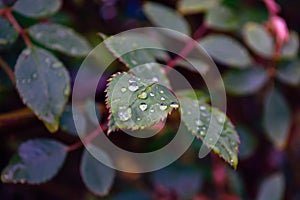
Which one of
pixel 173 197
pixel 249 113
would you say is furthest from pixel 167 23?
pixel 249 113

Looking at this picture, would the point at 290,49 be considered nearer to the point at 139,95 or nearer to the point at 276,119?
the point at 276,119

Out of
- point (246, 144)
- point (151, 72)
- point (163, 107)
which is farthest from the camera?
point (246, 144)

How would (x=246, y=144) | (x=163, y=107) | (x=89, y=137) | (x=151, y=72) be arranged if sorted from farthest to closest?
(x=246, y=144) < (x=89, y=137) < (x=151, y=72) < (x=163, y=107)

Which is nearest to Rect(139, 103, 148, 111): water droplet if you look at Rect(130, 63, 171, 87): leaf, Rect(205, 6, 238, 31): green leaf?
Rect(130, 63, 171, 87): leaf

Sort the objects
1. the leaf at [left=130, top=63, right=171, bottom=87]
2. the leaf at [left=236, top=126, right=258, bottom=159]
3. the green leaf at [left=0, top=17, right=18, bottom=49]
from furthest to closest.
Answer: the leaf at [left=236, top=126, right=258, bottom=159] < the green leaf at [left=0, top=17, right=18, bottom=49] < the leaf at [left=130, top=63, right=171, bottom=87]

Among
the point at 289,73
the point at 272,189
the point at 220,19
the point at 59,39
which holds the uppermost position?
the point at 59,39

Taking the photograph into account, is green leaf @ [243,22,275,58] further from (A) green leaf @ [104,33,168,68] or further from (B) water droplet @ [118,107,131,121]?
(B) water droplet @ [118,107,131,121]

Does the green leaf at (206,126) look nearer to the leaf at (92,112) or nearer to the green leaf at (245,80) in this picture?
the leaf at (92,112)

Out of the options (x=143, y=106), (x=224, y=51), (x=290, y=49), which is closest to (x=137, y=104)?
(x=143, y=106)
